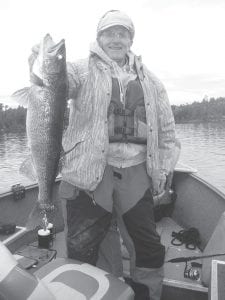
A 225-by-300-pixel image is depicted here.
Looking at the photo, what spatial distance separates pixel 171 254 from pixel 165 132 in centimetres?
225

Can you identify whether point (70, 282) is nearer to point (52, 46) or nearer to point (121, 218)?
point (121, 218)

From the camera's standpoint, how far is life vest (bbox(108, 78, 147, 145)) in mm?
3680

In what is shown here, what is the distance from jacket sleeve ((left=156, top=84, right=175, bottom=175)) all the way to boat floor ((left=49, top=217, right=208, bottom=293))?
1.30 meters

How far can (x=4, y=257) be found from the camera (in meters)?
2.06

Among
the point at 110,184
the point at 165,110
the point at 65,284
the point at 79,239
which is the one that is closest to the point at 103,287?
the point at 65,284

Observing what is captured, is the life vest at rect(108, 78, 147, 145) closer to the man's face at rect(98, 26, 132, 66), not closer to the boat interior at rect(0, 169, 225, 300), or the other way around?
the man's face at rect(98, 26, 132, 66)

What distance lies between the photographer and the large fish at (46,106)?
315 centimetres

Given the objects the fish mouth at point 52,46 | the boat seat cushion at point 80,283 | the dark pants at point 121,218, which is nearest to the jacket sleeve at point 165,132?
the dark pants at point 121,218

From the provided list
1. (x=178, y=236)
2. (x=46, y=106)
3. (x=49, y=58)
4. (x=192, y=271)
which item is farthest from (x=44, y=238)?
(x=49, y=58)

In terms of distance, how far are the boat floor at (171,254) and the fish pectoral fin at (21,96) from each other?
254 cm

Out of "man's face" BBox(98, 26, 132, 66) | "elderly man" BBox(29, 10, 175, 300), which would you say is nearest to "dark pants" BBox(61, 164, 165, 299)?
"elderly man" BBox(29, 10, 175, 300)

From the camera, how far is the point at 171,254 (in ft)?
17.9

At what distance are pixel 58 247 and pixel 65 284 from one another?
2867 mm

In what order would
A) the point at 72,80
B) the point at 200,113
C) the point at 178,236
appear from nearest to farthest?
the point at 72,80, the point at 178,236, the point at 200,113
